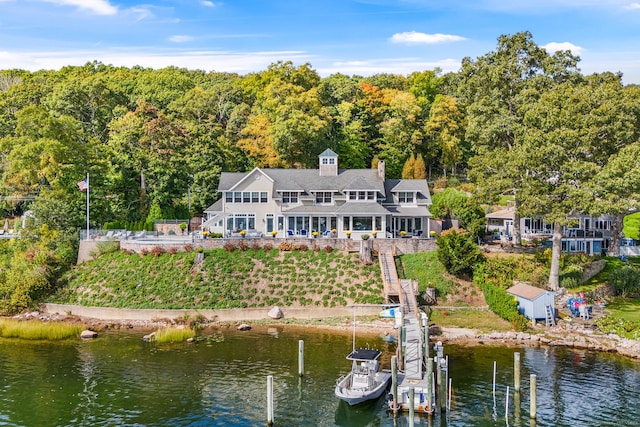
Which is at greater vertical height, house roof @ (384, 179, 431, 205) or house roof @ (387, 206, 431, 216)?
house roof @ (384, 179, 431, 205)

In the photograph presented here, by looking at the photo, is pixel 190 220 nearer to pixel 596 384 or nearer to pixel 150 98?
pixel 150 98

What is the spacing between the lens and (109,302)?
53.8 metres

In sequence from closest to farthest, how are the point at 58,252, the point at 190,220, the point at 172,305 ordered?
the point at 172,305
the point at 58,252
the point at 190,220

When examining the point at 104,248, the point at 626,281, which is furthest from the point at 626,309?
the point at 104,248

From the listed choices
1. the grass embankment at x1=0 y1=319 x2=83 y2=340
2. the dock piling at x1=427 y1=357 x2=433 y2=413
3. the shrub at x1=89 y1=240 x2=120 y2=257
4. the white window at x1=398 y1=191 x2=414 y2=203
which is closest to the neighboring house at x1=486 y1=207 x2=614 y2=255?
the white window at x1=398 y1=191 x2=414 y2=203

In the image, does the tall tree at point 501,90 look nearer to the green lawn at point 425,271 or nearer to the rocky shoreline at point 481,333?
the green lawn at point 425,271

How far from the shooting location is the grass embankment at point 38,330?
157 ft

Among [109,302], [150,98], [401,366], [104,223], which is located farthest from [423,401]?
[150,98]

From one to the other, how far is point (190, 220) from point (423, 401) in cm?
4714

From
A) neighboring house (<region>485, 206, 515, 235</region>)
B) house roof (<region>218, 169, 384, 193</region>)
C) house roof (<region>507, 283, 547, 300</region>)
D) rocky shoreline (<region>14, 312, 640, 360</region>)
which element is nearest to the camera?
rocky shoreline (<region>14, 312, 640, 360</region>)

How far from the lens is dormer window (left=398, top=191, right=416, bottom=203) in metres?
65.6

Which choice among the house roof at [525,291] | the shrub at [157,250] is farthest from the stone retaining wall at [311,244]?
the house roof at [525,291]

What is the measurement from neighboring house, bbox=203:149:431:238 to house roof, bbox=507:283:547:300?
46.1 ft

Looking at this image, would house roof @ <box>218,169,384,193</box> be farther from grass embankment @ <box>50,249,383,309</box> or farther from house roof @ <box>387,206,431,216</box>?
grass embankment @ <box>50,249,383,309</box>
